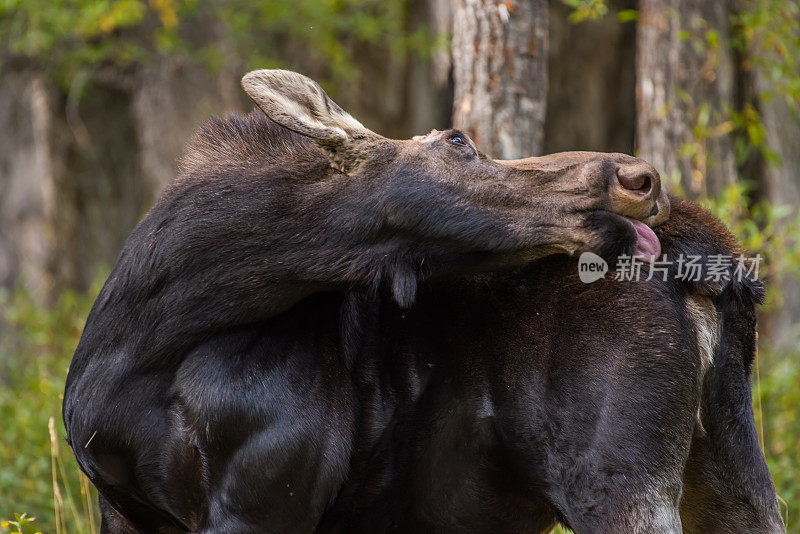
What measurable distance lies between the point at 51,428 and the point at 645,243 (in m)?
2.69

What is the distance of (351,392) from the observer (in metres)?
3.50

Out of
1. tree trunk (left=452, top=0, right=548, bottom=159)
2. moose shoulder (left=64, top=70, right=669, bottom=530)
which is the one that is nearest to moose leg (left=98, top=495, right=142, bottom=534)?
moose shoulder (left=64, top=70, right=669, bottom=530)

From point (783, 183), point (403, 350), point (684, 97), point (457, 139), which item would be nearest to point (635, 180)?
point (457, 139)

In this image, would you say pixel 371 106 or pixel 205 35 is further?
pixel 371 106

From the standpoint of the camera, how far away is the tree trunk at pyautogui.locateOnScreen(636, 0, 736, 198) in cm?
656

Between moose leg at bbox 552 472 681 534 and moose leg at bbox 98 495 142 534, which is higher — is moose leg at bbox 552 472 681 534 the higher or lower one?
the higher one

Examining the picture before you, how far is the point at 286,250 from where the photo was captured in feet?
10.9

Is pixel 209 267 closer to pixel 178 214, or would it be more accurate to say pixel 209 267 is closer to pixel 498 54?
pixel 178 214

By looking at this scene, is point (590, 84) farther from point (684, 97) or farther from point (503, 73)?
point (503, 73)

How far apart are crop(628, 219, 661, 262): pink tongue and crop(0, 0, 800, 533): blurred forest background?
1807 mm

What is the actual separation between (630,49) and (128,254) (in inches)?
387

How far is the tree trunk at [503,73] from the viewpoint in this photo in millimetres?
5031

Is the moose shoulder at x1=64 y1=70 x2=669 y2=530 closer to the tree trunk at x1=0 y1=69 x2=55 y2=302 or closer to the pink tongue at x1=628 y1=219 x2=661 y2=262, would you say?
the pink tongue at x1=628 y1=219 x2=661 y2=262

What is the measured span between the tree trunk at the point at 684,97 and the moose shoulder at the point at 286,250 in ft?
11.0
